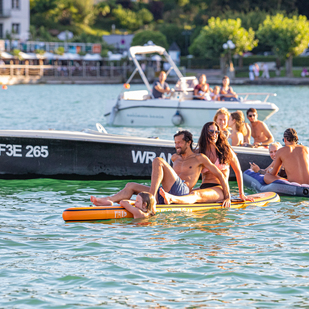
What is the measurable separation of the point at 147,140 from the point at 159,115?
9595mm

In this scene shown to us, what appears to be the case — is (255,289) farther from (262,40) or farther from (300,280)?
(262,40)

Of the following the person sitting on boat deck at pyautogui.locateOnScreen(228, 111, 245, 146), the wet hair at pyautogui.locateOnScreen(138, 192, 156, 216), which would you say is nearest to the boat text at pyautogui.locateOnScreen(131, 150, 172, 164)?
the person sitting on boat deck at pyautogui.locateOnScreen(228, 111, 245, 146)

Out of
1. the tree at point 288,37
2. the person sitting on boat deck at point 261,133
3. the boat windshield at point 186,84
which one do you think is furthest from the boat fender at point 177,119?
the tree at point 288,37

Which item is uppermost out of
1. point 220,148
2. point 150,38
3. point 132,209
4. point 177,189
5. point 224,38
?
point 150,38

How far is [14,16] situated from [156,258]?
79.2m

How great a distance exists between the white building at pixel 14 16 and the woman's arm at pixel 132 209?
2969 inches

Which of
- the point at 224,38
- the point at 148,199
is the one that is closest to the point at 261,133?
the point at 148,199

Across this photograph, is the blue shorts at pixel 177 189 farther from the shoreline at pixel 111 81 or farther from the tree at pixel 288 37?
the tree at pixel 288 37

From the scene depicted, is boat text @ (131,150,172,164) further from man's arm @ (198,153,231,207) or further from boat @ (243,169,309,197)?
man's arm @ (198,153,231,207)

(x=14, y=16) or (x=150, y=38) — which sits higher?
(x=14, y=16)

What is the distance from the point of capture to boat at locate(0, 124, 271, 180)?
11.0 m

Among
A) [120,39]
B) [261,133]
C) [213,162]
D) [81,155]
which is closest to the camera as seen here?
[213,162]

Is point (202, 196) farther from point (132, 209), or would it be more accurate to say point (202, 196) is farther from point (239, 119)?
point (239, 119)

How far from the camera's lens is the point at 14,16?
80562 mm
